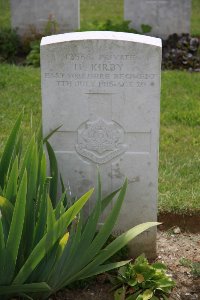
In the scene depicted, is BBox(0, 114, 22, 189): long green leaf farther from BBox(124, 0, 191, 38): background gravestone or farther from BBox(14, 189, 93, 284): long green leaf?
BBox(124, 0, 191, 38): background gravestone

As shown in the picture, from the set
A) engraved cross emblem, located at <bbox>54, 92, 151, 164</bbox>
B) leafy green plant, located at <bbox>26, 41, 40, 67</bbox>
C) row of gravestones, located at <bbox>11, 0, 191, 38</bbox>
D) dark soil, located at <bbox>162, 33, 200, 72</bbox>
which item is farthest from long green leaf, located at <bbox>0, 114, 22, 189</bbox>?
row of gravestones, located at <bbox>11, 0, 191, 38</bbox>

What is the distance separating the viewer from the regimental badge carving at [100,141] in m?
3.86

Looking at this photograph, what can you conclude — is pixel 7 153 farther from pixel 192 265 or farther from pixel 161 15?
pixel 161 15

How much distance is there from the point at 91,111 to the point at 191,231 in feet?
4.35

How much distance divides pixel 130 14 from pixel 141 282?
680 centimetres

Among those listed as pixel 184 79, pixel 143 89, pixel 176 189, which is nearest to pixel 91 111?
pixel 143 89

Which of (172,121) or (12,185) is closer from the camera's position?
(12,185)

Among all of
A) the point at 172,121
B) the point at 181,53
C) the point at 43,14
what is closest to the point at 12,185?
the point at 172,121

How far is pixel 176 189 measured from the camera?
16.8ft

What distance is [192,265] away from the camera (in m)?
4.05

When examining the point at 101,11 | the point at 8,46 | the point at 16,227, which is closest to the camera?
the point at 16,227

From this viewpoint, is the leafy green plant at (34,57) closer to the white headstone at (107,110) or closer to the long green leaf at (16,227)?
the white headstone at (107,110)

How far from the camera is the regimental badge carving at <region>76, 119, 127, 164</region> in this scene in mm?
3859

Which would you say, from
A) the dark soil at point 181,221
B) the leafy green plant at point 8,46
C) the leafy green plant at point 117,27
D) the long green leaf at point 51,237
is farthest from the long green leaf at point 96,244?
the leafy green plant at point 8,46
